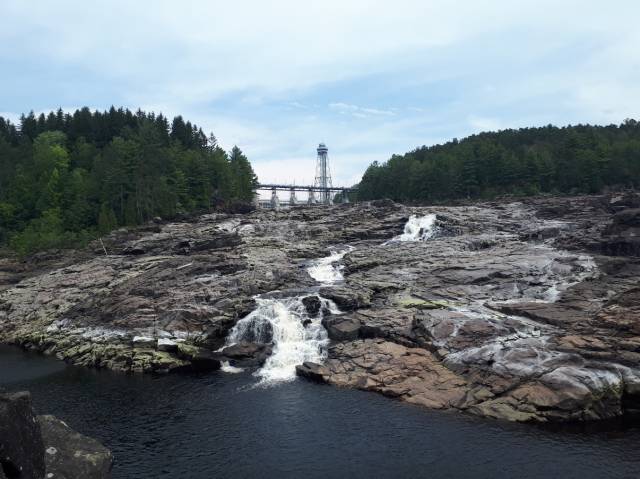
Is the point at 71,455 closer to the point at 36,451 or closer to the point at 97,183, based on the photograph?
the point at 36,451

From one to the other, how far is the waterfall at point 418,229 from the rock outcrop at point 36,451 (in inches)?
2404

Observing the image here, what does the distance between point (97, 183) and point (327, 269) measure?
193 feet

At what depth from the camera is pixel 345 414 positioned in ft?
113

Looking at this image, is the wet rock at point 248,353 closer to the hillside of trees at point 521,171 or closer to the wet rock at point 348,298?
the wet rock at point 348,298

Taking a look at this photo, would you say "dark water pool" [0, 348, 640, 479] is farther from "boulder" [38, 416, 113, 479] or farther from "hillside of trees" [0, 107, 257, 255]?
"hillside of trees" [0, 107, 257, 255]

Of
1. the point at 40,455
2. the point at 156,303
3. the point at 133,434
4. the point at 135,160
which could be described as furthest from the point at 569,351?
the point at 135,160

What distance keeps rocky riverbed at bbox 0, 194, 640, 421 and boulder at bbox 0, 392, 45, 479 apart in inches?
1019

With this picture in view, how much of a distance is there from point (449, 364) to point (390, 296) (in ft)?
45.2

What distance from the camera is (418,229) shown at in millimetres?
81500

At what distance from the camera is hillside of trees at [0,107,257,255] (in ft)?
312

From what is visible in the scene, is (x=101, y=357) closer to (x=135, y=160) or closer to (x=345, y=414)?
(x=345, y=414)

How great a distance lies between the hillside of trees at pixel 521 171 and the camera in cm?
11175

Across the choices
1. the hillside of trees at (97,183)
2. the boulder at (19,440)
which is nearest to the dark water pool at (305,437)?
the boulder at (19,440)

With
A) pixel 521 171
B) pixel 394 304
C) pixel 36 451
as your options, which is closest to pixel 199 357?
pixel 394 304
